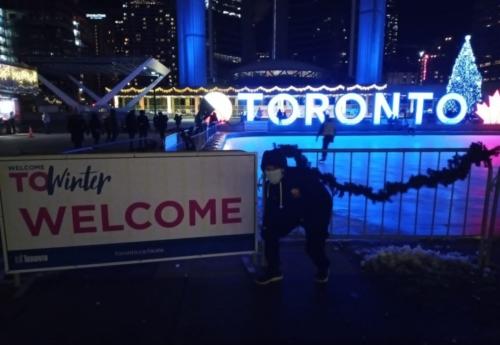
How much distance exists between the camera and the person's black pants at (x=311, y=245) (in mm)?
4145

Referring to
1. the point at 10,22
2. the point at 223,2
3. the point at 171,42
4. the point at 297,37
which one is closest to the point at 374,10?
the point at 10,22

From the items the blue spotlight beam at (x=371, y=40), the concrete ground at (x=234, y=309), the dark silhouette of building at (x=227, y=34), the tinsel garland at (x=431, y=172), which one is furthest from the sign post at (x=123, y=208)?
the dark silhouette of building at (x=227, y=34)

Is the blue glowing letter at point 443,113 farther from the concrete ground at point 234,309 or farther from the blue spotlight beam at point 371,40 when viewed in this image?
the blue spotlight beam at point 371,40

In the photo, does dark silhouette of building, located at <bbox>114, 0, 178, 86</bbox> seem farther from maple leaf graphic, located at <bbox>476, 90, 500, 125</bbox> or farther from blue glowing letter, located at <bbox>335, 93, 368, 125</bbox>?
maple leaf graphic, located at <bbox>476, 90, 500, 125</bbox>

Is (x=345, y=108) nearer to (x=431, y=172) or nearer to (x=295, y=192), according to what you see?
(x=431, y=172)

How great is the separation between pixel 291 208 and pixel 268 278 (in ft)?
2.62

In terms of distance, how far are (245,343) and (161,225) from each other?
160 cm

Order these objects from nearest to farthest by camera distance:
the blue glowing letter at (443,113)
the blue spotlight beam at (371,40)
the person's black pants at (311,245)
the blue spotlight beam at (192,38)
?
the person's black pants at (311,245)
the blue glowing letter at (443,113)
the blue spotlight beam at (192,38)
the blue spotlight beam at (371,40)

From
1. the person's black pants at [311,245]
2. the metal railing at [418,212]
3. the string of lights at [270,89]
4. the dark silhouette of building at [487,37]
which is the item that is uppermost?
the dark silhouette of building at [487,37]

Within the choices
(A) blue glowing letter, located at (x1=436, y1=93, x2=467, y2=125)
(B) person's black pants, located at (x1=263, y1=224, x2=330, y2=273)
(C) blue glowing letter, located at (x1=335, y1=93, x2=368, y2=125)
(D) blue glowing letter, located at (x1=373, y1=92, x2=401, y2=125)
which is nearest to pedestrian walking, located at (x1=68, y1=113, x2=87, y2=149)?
(B) person's black pants, located at (x1=263, y1=224, x2=330, y2=273)

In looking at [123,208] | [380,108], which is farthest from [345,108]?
[123,208]

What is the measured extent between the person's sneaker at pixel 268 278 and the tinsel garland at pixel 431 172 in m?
1.17

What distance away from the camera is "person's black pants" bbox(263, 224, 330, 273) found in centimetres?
414

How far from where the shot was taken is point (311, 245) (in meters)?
4.20
